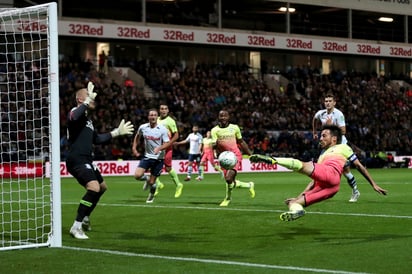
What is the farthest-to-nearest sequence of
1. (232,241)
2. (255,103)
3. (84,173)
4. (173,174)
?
(255,103) → (173,174) → (84,173) → (232,241)

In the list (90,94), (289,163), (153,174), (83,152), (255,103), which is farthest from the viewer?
(255,103)

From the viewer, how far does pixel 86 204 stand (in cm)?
1159

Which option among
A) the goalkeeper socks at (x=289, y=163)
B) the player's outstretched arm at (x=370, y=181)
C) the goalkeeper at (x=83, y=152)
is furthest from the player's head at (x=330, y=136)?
the goalkeeper at (x=83, y=152)

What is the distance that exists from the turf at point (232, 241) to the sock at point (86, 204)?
0.43 meters

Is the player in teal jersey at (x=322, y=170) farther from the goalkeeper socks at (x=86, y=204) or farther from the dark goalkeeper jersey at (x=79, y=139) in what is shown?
the dark goalkeeper jersey at (x=79, y=139)

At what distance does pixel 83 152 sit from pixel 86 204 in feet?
2.66

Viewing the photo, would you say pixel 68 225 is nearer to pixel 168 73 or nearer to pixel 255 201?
pixel 255 201

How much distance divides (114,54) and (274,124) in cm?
1151

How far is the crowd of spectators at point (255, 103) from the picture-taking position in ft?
133

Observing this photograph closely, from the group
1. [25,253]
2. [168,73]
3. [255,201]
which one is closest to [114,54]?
[168,73]

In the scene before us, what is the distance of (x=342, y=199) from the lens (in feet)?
60.0

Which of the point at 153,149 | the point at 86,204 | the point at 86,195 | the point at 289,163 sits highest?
the point at 153,149

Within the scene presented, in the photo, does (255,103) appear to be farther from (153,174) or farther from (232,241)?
(232,241)

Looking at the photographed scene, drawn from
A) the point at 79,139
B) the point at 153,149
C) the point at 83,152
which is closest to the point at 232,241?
the point at 83,152
